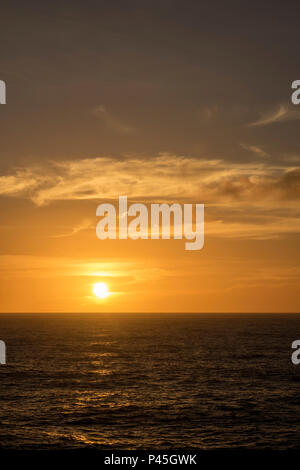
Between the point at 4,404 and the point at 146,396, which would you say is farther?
the point at 146,396

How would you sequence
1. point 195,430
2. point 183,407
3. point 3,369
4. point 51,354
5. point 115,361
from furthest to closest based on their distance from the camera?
point 51,354
point 115,361
point 3,369
point 183,407
point 195,430

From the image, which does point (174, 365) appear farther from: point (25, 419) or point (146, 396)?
point (25, 419)

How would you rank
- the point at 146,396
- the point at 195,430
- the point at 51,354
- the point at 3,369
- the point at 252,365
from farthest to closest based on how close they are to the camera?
the point at 51,354, the point at 252,365, the point at 3,369, the point at 146,396, the point at 195,430

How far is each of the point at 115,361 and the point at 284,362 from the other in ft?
109

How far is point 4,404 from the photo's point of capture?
53.1m

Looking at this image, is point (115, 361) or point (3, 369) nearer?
point (3, 369)

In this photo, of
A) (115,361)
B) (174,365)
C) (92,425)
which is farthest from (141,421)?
(115,361)

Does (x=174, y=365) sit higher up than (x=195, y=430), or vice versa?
(x=174, y=365)

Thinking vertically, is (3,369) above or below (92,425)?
above

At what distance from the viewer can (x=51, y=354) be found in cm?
10706
